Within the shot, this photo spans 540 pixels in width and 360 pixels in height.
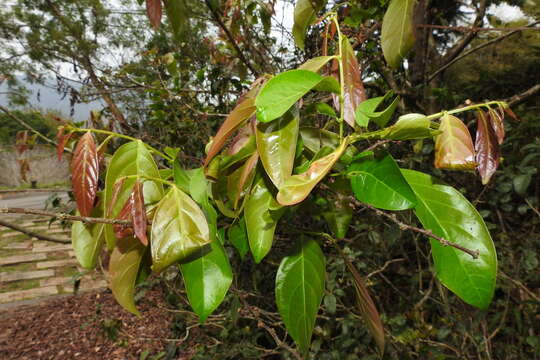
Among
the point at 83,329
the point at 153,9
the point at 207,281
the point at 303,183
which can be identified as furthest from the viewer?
the point at 83,329

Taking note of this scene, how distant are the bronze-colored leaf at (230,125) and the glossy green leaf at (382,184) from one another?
0.51ft

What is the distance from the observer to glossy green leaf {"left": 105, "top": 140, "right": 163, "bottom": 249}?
439 mm

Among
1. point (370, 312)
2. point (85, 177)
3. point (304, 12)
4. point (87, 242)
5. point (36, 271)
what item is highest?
point (304, 12)

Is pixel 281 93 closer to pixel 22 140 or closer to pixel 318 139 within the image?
pixel 318 139

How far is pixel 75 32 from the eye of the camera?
318cm

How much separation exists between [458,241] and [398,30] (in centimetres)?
30

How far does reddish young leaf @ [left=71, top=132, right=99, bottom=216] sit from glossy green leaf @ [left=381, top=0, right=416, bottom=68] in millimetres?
456

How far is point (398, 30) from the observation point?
0.43m

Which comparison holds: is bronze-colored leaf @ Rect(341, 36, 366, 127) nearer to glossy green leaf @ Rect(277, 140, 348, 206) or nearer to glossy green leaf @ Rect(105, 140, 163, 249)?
glossy green leaf @ Rect(277, 140, 348, 206)

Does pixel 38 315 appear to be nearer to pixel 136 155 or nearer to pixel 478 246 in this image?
pixel 136 155

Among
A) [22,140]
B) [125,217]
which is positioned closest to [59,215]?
[125,217]

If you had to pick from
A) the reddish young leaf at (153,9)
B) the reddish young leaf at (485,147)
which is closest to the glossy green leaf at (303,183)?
the reddish young leaf at (485,147)

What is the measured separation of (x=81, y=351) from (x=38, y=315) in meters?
0.81

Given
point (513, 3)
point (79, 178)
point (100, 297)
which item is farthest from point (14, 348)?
point (513, 3)
